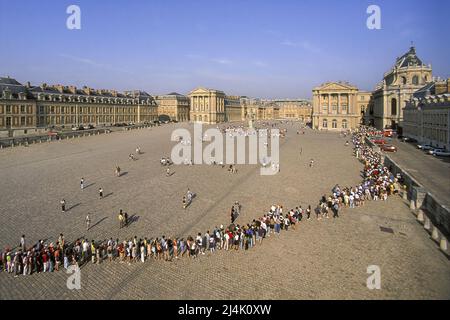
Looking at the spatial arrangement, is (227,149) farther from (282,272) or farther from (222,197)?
(282,272)

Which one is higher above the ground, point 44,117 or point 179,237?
point 44,117

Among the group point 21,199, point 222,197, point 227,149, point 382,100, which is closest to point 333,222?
point 222,197

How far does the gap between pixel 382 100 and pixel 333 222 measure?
7479 centimetres

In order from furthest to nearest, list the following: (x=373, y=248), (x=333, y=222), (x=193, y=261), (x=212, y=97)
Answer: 1. (x=212, y=97)
2. (x=333, y=222)
3. (x=373, y=248)
4. (x=193, y=261)

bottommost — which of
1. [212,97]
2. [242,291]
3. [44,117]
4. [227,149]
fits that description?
[242,291]

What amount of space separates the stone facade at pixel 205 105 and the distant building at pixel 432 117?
82869 millimetres

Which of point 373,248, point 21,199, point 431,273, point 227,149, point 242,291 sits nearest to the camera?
point 242,291

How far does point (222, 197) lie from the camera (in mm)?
25062

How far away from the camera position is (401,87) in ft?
255

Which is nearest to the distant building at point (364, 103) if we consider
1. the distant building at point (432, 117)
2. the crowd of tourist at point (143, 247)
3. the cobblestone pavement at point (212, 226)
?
the distant building at point (432, 117)

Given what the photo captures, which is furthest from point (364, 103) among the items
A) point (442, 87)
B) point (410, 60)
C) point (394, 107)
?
point (442, 87)

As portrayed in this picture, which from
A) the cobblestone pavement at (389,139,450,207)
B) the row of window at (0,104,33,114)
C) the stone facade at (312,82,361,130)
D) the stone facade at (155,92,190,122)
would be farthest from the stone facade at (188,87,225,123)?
the cobblestone pavement at (389,139,450,207)

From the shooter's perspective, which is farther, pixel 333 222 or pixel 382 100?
pixel 382 100

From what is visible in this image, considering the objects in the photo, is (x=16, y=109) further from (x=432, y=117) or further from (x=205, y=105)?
(x=205, y=105)
